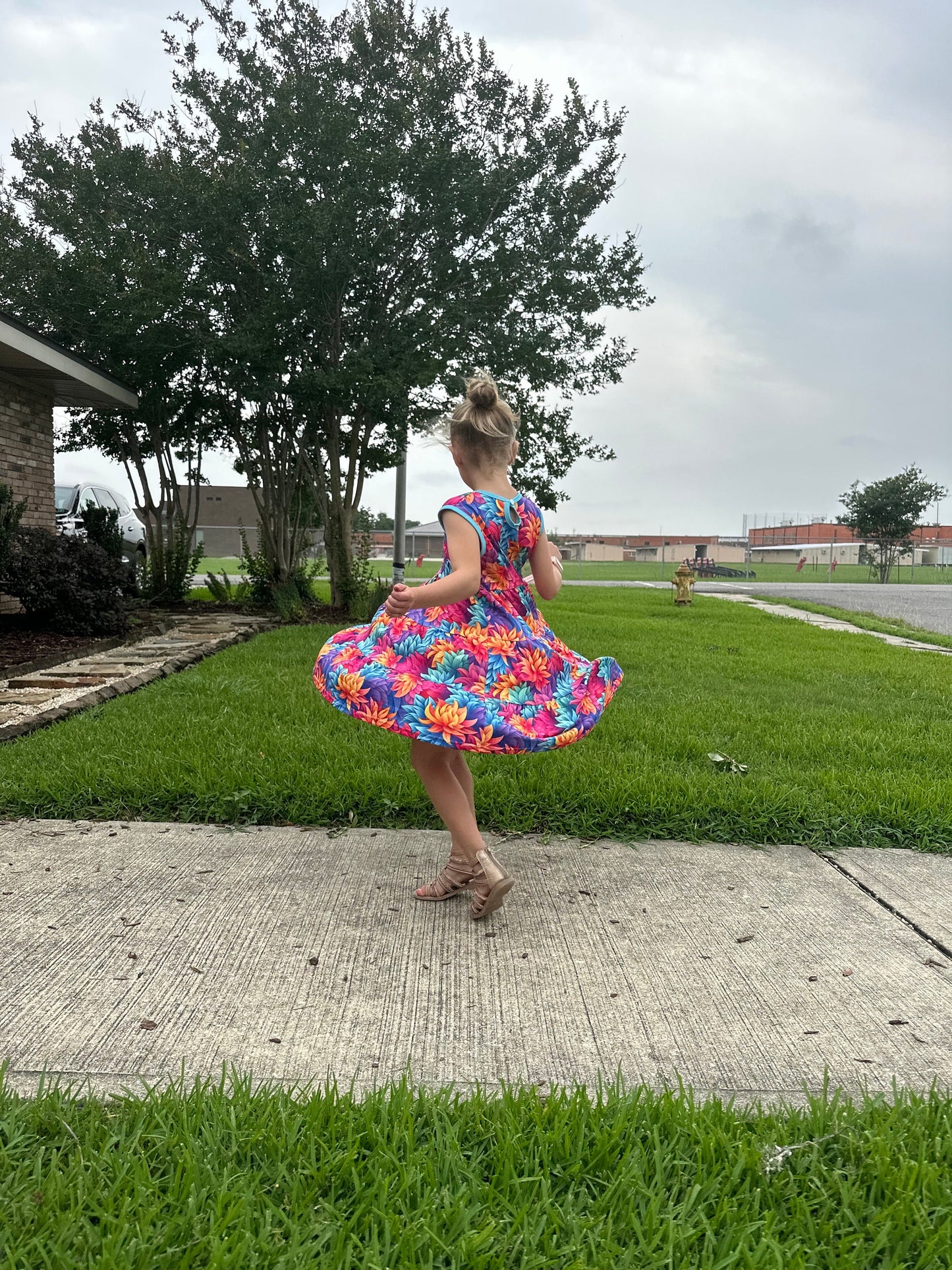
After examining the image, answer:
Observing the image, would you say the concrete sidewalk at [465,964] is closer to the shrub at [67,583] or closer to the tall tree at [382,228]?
the shrub at [67,583]

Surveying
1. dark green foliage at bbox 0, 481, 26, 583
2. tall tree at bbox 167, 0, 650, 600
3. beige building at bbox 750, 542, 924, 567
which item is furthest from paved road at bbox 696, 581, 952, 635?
beige building at bbox 750, 542, 924, 567

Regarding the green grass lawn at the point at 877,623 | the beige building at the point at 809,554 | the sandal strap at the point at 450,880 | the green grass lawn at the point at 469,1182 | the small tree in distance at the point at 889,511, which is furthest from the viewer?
the beige building at the point at 809,554

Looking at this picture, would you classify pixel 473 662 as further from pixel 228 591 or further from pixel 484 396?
pixel 228 591

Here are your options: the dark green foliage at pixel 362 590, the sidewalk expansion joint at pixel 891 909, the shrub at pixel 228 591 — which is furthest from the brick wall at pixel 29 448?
the sidewalk expansion joint at pixel 891 909

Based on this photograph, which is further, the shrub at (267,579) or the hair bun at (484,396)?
the shrub at (267,579)

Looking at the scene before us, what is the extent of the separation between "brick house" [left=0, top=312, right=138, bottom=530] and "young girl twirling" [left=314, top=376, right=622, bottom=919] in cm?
793

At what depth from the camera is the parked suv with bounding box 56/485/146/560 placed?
14828 mm

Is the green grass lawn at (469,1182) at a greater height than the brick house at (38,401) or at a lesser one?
lesser

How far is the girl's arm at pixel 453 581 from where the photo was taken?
272cm

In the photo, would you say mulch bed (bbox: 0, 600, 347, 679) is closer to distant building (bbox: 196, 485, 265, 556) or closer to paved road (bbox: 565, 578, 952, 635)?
paved road (bbox: 565, 578, 952, 635)

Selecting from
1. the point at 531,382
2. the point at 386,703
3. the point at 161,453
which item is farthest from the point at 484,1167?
the point at 161,453

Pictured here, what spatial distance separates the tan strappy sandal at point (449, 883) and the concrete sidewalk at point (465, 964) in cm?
5

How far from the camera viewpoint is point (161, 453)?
574 inches

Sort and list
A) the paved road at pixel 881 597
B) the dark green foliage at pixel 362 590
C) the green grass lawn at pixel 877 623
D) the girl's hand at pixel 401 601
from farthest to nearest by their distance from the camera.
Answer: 1. the paved road at pixel 881 597
2. the green grass lawn at pixel 877 623
3. the dark green foliage at pixel 362 590
4. the girl's hand at pixel 401 601
